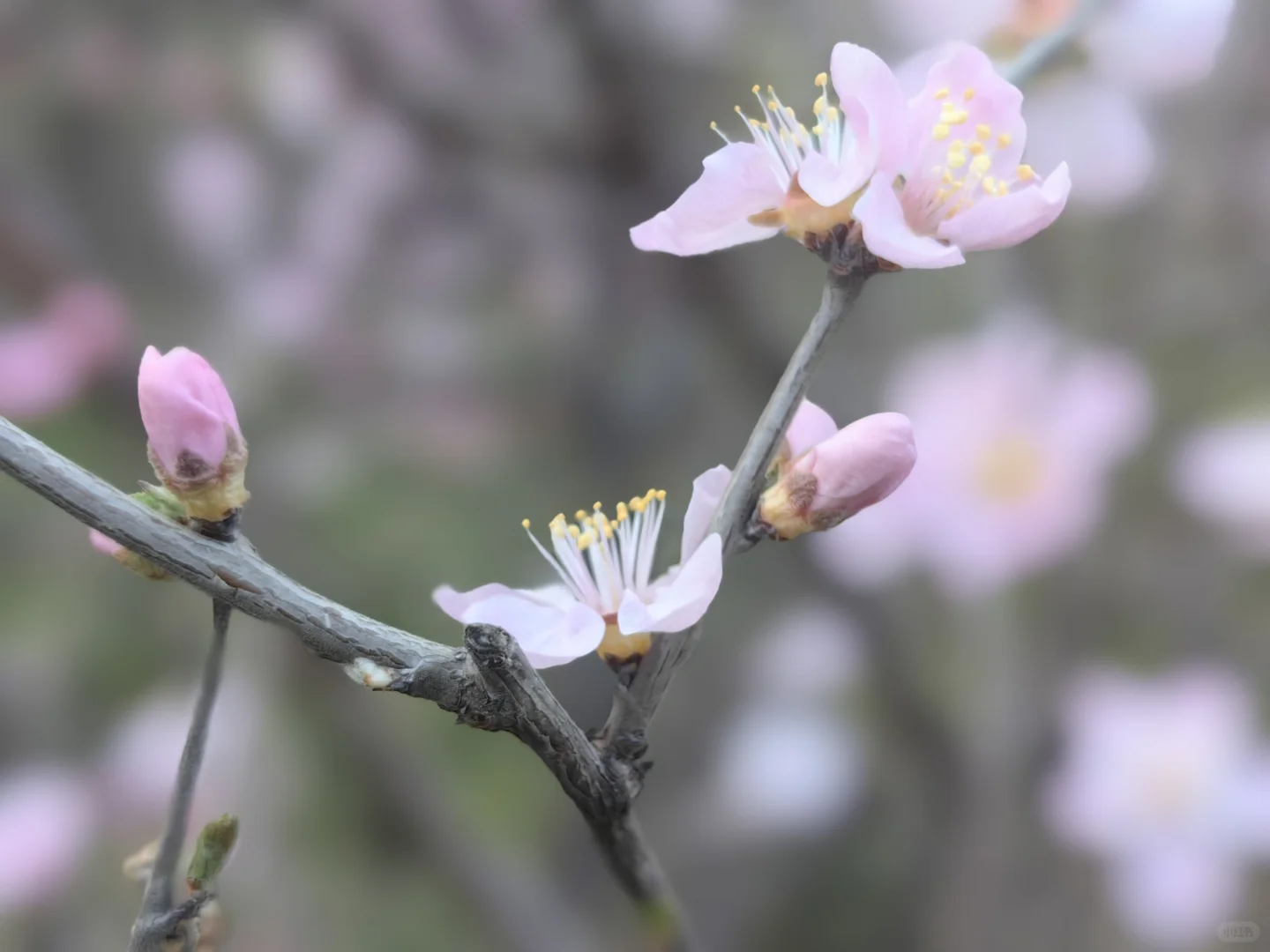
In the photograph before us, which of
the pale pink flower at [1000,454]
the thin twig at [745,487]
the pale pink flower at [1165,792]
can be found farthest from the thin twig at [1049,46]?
the pale pink flower at [1165,792]

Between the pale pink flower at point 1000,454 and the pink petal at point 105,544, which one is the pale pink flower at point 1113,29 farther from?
the pink petal at point 105,544

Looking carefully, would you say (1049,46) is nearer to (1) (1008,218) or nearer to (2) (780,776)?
(1) (1008,218)

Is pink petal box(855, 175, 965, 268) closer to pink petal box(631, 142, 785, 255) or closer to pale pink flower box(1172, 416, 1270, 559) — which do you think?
pink petal box(631, 142, 785, 255)

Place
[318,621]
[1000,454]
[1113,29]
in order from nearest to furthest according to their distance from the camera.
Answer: [318,621] → [1113,29] → [1000,454]

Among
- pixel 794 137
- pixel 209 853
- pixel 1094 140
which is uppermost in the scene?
pixel 1094 140

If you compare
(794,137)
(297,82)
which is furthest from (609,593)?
(297,82)

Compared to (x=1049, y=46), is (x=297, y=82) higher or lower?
higher

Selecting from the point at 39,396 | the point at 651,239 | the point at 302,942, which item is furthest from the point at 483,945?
the point at 651,239

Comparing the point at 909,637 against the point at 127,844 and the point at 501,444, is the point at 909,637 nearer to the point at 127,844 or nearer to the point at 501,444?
the point at 501,444
